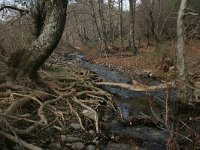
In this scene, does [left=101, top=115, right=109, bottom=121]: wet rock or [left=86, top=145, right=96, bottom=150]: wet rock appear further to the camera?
[left=101, top=115, right=109, bottom=121]: wet rock

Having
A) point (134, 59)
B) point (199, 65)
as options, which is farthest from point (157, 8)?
point (199, 65)

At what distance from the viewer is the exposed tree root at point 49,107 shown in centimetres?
738

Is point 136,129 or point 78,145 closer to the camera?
point 78,145

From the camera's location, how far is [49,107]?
350 inches

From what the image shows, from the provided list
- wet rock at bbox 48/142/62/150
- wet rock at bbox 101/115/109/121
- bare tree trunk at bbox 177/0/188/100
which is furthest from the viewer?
bare tree trunk at bbox 177/0/188/100

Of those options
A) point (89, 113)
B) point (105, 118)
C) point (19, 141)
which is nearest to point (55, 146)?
point (19, 141)

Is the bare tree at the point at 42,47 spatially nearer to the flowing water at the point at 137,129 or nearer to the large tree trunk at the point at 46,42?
the large tree trunk at the point at 46,42

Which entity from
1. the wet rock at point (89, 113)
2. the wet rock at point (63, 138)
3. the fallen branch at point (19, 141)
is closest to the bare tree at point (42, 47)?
the wet rock at point (89, 113)

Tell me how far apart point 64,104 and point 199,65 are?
6.92 metres

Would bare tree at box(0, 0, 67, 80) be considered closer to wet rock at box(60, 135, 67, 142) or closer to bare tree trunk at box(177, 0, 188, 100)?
wet rock at box(60, 135, 67, 142)

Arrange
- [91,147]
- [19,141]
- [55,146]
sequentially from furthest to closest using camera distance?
1. [91,147]
2. [55,146]
3. [19,141]

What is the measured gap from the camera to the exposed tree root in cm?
738

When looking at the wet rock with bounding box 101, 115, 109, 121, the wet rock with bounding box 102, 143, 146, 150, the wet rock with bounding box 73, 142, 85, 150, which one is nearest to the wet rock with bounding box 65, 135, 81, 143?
the wet rock with bounding box 73, 142, 85, 150

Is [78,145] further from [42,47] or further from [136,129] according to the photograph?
[42,47]
